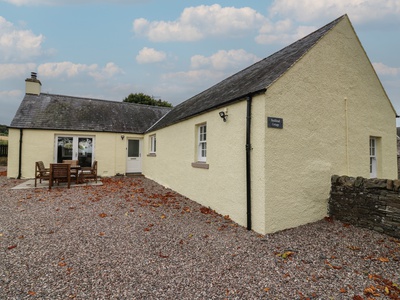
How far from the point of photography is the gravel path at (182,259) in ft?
9.45

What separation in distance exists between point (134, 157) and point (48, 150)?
16.9 ft

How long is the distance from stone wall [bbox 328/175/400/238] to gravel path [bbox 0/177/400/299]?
0.25 meters

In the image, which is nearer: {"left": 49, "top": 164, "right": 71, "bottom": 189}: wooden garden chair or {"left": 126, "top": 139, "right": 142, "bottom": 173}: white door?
{"left": 49, "top": 164, "right": 71, "bottom": 189}: wooden garden chair

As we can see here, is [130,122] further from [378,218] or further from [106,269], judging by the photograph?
[378,218]

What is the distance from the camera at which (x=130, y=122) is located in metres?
15.6

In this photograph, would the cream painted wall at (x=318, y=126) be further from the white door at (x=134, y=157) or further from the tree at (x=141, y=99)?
the tree at (x=141, y=99)

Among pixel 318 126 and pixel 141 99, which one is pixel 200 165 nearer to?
pixel 318 126

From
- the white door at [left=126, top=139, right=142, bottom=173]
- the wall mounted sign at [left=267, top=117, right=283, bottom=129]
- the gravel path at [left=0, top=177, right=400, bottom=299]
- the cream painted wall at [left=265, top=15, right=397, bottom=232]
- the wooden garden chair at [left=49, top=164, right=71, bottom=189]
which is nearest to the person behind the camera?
the gravel path at [left=0, top=177, right=400, bottom=299]

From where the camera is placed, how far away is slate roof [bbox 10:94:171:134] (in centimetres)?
1297

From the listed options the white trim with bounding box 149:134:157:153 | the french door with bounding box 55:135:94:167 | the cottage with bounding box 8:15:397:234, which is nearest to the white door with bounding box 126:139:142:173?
the white trim with bounding box 149:134:157:153

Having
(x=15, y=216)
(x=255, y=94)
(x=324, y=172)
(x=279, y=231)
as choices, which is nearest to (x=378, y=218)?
(x=324, y=172)

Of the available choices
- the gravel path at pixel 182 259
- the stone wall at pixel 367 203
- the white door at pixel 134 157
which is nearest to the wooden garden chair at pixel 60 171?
the gravel path at pixel 182 259

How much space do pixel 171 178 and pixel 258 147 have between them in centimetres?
598

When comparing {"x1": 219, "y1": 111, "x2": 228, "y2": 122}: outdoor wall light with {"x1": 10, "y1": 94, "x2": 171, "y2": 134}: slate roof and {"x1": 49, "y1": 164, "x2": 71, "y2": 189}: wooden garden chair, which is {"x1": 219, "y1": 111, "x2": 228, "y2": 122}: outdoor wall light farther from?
{"x1": 10, "y1": 94, "x2": 171, "y2": 134}: slate roof
